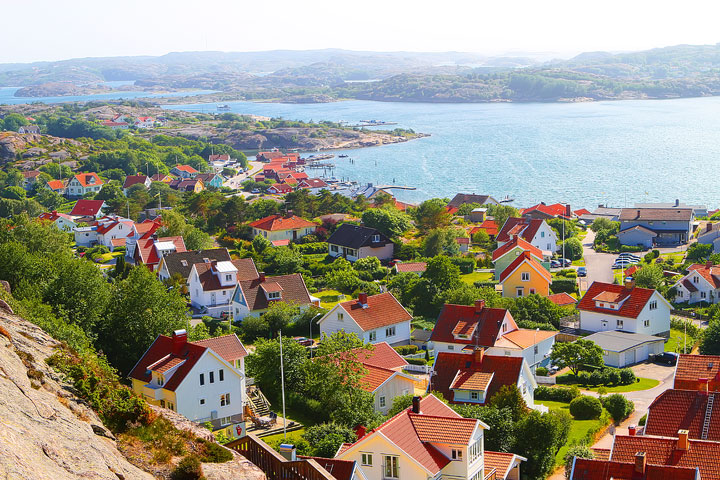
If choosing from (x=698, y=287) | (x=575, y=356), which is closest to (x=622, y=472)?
(x=575, y=356)

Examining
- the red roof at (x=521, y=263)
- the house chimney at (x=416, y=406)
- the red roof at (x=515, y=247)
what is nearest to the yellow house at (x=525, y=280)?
the red roof at (x=521, y=263)

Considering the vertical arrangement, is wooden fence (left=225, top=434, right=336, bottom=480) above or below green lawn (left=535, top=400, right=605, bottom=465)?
above

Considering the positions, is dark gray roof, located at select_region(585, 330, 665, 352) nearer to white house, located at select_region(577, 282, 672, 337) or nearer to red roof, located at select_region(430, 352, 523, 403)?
white house, located at select_region(577, 282, 672, 337)

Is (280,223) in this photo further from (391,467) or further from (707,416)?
(391,467)

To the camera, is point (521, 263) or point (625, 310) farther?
point (521, 263)

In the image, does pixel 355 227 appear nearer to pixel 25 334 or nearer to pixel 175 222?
pixel 175 222

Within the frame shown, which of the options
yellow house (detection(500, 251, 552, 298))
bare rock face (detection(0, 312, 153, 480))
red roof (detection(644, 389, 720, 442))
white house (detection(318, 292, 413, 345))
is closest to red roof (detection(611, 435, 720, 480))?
red roof (detection(644, 389, 720, 442))

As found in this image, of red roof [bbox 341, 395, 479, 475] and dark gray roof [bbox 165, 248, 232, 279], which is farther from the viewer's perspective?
dark gray roof [bbox 165, 248, 232, 279]
